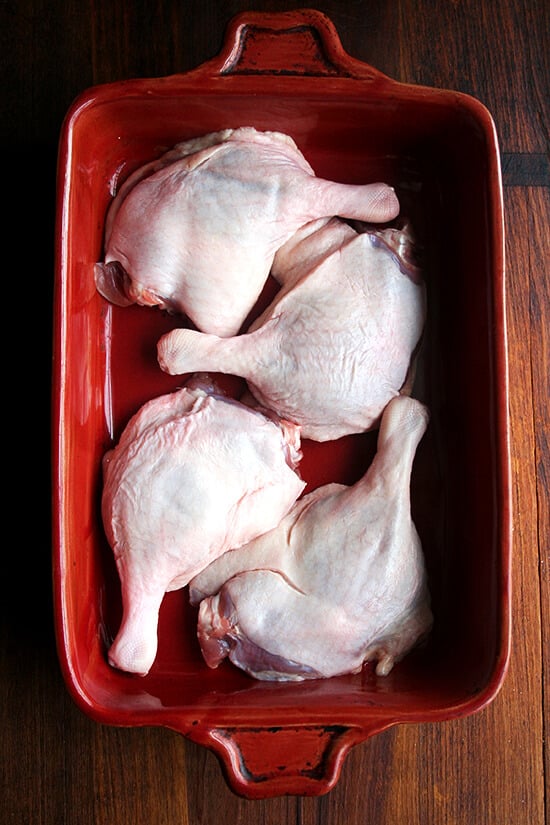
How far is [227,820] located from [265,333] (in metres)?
0.65

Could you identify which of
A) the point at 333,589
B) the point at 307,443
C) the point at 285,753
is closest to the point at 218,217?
the point at 307,443

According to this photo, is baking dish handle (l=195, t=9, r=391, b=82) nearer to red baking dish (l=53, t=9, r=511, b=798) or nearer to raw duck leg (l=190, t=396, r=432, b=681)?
red baking dish (l=53, t=9, r=511, b=798)

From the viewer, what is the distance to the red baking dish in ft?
2.65

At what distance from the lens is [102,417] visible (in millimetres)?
964

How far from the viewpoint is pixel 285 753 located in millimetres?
807

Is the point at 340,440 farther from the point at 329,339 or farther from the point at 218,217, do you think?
the point at 218,217

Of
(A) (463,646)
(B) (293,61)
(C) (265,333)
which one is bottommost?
(A) (463,646)

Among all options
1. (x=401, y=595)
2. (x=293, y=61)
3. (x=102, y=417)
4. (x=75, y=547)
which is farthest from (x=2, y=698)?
(x=293, y=61)

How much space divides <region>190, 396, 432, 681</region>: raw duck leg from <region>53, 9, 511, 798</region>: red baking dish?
1.3 inches

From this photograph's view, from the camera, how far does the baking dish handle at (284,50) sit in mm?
825

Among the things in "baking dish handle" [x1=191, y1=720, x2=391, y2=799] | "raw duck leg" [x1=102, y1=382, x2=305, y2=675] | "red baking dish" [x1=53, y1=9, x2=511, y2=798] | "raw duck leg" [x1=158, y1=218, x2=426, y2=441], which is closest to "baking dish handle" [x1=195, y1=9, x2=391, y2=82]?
"red baking dish" [x1=53, y1=9, x2=511, y2=798]

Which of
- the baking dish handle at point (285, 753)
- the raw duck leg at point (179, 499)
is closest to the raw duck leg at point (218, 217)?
the raw duck leg at point (179, 499)

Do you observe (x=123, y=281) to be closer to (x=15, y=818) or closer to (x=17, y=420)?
(x=17, y=420)

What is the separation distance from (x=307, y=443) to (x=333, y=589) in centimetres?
19
